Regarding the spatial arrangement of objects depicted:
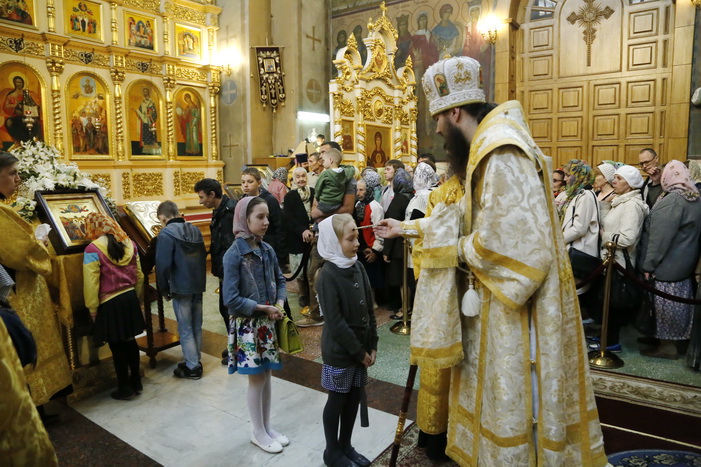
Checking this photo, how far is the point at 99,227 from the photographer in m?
4.11

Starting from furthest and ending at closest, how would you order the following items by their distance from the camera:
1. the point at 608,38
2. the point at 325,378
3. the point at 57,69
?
the point at 608,38
the point at 57,69
the point at 325,378

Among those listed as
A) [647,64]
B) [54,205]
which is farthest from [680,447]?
[647,64]

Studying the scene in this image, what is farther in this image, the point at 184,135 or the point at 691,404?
the point at 184,135

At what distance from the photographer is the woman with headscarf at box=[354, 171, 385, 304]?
6136 millimetres

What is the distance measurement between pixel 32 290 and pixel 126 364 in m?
1.02

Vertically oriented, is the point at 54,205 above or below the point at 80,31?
below

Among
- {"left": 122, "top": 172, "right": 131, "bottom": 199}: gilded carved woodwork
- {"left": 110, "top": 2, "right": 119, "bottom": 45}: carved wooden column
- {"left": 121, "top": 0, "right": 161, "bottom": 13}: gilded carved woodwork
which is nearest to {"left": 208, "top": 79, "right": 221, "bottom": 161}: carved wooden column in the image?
{"left": 121, "top": 0, "right": 161, "bottom": 13}: gilded carved woodwork

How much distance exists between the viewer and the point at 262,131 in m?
12.8

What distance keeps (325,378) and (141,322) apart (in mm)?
2117

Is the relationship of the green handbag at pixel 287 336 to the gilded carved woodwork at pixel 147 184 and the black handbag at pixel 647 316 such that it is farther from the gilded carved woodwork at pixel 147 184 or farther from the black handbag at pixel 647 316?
the gilded carved woodwork at pixel 147 184

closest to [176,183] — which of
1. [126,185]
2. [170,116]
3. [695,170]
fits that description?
[126,185]

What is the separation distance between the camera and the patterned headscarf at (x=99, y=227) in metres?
4.10

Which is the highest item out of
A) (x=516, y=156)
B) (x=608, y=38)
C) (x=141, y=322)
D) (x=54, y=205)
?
(x=608, y=38)

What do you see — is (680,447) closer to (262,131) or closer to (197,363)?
(197,363)
